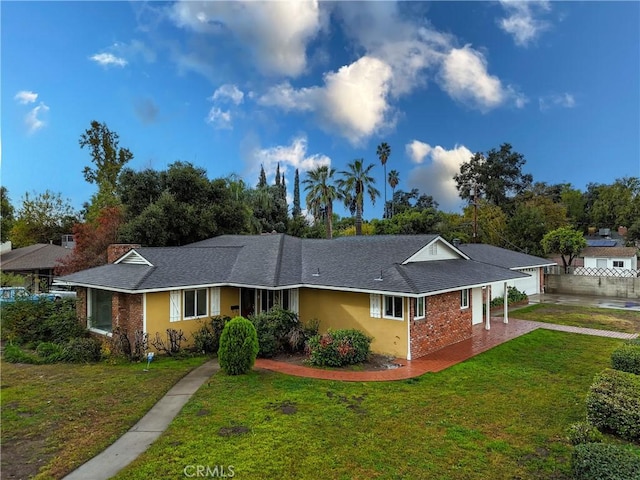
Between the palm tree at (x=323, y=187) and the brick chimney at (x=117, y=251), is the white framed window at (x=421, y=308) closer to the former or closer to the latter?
the brick chimney at (x=117, y=251)

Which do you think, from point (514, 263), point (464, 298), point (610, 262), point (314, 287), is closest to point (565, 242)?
point (610, 262)

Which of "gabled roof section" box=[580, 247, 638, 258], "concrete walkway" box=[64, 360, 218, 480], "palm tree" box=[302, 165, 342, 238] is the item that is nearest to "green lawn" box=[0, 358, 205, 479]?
"concrete walkway" box=[64, 360, 218, 480]

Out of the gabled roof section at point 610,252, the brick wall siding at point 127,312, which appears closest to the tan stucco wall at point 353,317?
the brick wall siding at point 127,312

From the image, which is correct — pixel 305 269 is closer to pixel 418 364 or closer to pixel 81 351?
pixel 418 364

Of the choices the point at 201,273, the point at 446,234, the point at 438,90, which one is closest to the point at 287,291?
the point at 201,273

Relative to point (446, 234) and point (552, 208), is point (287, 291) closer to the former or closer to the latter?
point (446, 234)

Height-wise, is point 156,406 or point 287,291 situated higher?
point 287,291

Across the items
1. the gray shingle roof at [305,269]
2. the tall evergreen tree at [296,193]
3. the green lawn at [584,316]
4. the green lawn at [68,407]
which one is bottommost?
the green lawn at [584,316]
